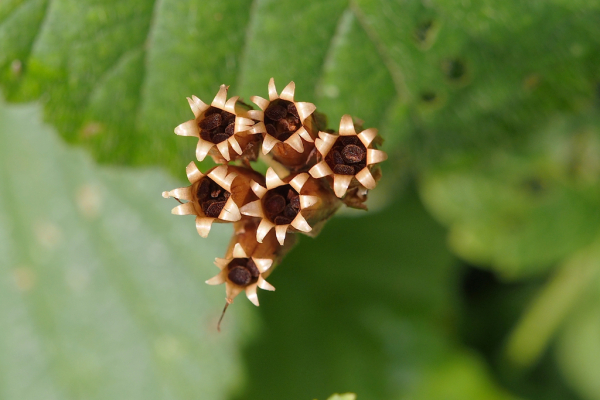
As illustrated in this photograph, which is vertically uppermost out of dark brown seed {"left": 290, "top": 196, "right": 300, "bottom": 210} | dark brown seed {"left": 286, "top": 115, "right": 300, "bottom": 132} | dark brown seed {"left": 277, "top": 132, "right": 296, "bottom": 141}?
dark brown seed {"left": 286, "top": 115, "right": 300, "bottom": 132}

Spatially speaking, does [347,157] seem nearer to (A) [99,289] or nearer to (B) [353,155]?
(B) [353,155]

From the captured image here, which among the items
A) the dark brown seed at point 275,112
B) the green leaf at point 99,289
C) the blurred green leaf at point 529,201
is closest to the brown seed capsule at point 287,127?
the dark brown seed at point 275,112

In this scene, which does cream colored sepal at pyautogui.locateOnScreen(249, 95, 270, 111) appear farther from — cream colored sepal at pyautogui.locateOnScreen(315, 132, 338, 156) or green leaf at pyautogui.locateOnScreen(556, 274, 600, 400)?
green leaf at pyautogui.locateOnScreen(556, 274, 600, 400)

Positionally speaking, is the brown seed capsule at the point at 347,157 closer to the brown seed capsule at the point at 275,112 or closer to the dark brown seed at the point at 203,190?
the brown seed capsule at the point at 275,112

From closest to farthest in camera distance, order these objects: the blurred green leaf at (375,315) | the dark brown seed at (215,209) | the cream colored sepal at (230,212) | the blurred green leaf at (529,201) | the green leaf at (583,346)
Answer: the cream colored sepal at (230,212) < the dark brown seed at (215,209) < the blurred green leaf at (529,201) < the blurred green leaf at (375,315) < the green leaf at (583,346)

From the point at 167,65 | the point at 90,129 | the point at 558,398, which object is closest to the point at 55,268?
the point at 90,129

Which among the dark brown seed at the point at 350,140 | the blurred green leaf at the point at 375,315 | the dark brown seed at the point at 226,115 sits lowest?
the blurred green leaf at the point at 375,315

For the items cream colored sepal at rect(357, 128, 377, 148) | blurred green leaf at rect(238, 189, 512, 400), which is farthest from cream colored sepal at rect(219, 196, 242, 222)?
blurred green leaf at rect(238, 189, 512, 400)
